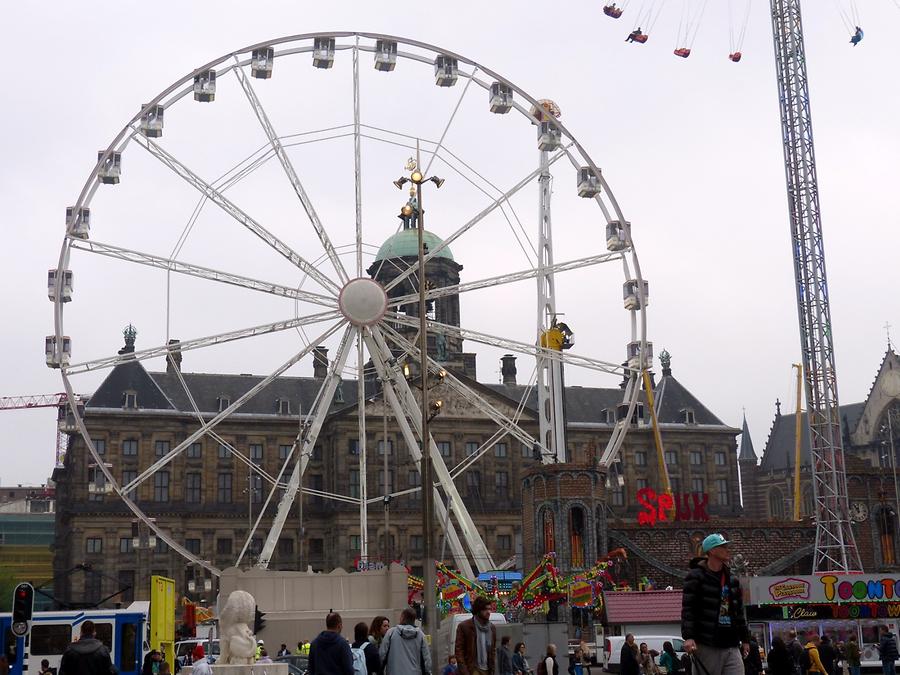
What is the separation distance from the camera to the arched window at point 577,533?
5178 centimetres

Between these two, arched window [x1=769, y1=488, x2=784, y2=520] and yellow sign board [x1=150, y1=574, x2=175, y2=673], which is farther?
arched window [x1=769, y1=488, x2=784, y2=520]

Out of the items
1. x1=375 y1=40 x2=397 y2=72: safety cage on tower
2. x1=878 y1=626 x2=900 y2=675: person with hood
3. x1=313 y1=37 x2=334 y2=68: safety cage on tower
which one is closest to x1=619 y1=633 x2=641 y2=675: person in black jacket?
x1=878 y1=626 x2=900 y2=675: person with hood

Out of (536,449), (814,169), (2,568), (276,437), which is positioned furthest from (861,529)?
(2,568)

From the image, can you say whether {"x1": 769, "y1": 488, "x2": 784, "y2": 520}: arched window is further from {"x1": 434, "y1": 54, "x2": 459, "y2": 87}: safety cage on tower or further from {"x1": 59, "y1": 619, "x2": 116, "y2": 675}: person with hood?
{"x1": 59, "y1": 619, "x2": 116, "y2": 675}: person with hood

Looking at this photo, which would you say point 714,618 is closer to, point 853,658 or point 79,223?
point 853,658

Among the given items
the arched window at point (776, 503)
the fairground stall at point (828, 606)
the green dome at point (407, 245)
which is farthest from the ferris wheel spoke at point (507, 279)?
the arched window at point (776, 503)

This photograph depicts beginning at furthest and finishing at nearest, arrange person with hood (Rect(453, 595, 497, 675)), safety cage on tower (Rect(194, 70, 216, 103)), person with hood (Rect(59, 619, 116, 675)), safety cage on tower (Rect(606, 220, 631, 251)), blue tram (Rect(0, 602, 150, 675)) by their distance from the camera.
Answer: safety cage on tower (Rect(606, 220, 631, 251)) → safety cage on tower (Rect(194, 70, 216, 103)) → blue tram (Rect(0, 602, 150, 675)) → person with hood (Rect(453, 595, 497, 675)) → person with hood (Rect(59, 619, 116, 675))

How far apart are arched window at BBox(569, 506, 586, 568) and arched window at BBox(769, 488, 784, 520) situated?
61.1 metres

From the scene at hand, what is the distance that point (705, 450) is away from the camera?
96.9m

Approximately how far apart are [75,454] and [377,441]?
68.5ft

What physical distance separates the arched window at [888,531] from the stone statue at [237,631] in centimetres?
4791

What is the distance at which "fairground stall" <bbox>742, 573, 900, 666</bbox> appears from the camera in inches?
1437

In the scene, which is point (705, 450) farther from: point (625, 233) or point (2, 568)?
point (2, 568)

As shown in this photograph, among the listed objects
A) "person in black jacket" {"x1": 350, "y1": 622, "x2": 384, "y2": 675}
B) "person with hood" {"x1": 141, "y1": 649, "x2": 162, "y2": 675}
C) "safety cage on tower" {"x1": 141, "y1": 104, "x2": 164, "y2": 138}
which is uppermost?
"safety cage on tower" {"x1": 141, "y1": 104, "x2": 164, "y2": 138}
